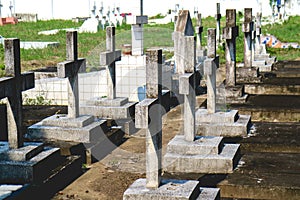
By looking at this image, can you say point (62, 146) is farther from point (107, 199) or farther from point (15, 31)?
point (15, 31)

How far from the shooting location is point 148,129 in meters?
4.21

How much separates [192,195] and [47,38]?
19.2 meters

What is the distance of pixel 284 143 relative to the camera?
601 centimetres

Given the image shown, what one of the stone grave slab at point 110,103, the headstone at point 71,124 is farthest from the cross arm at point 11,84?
the stone grave slab at point 110,103

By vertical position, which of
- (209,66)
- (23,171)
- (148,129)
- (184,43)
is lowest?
(23,171)

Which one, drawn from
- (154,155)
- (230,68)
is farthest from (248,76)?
(154,155)

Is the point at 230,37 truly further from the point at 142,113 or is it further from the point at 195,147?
the point at 142,113

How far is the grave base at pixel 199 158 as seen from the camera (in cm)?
522

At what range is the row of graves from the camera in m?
4.31

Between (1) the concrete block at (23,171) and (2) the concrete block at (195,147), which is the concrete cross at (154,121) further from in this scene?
(1) the concrete block at (23,171)

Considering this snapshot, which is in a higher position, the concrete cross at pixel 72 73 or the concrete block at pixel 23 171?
the concrete cross at pixel 72 73

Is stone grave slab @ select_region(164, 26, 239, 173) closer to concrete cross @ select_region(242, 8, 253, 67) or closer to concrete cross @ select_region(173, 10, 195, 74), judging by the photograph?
concrete cross @ select_region(173, 10, 195, 74)

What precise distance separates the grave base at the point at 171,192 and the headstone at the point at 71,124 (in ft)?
7.15

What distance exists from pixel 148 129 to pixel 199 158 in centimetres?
116
